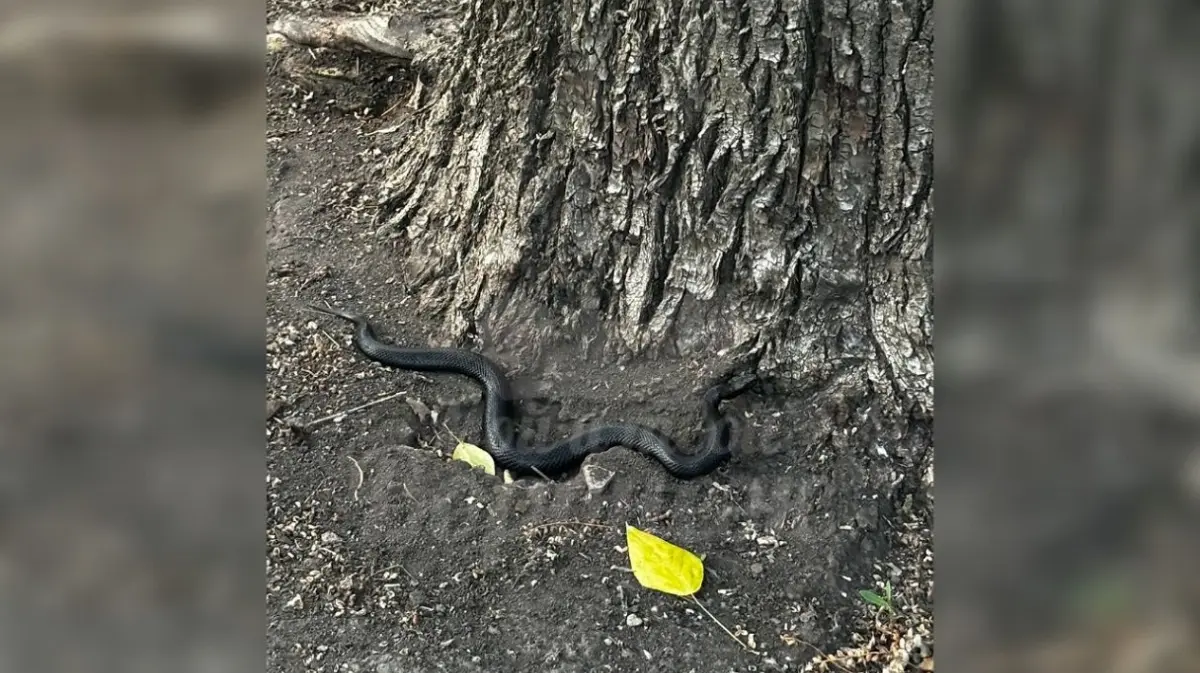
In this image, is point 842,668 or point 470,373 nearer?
point 842,668

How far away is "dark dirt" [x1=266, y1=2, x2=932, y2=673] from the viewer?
292cm

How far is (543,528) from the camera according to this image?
3.29 m

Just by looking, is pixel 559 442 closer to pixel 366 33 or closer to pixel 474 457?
pixel 474 457

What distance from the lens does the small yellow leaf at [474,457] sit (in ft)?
12.0

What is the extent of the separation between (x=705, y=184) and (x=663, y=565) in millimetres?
1365

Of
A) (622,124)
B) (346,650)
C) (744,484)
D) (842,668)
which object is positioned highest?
(622,124)

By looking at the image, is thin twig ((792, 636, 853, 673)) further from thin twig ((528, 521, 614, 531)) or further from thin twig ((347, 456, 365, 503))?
thin twig ((347, 456, 365, 503))

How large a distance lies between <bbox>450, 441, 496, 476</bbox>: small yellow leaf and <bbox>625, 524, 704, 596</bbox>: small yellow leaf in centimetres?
68

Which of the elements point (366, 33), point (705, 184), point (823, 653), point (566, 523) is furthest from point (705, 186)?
point (366, 33)
